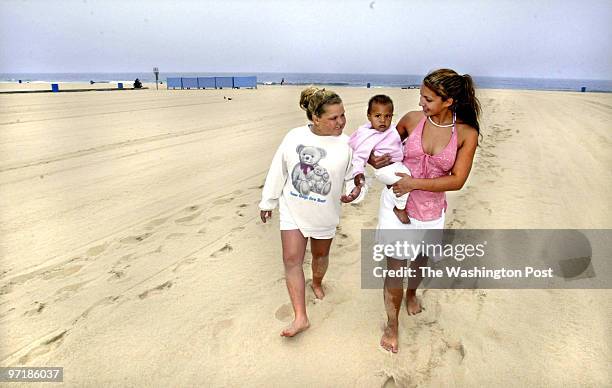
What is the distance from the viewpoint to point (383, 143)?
2301mm

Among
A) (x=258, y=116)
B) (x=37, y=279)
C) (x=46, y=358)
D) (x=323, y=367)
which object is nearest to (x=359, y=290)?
(x=323, y=367)

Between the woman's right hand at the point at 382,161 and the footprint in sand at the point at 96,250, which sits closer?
the woman's right hand at the point at 382,161

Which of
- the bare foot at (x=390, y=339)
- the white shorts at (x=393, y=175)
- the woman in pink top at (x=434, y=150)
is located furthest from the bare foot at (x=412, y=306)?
the white shorts at (x=393, y=175)

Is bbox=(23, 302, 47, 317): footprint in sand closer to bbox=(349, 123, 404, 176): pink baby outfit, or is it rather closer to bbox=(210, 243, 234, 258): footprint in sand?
bbox=(210, 243, 234, 258): footprint in sand

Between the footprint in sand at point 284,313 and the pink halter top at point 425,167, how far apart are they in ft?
4.31

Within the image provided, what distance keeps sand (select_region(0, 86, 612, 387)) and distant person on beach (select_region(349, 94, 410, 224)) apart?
3.60ft

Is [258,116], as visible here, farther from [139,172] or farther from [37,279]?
[37,279]

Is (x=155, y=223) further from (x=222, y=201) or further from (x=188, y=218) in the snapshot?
(x=222, y=201)

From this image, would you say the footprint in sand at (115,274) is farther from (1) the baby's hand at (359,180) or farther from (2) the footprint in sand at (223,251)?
(1) the baby's hand at (359,180)

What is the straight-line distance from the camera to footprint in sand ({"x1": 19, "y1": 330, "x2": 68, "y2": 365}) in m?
2.50

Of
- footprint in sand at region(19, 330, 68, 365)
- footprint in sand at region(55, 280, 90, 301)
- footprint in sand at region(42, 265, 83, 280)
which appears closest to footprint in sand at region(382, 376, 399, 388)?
footprint in sand at region(19, 330, 68, 365)

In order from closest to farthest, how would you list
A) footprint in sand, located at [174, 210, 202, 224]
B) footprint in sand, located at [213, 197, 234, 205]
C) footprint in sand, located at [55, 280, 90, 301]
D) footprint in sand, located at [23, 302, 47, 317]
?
footprint in sand, located at [23, 302, 47, 317] → footprint in sand, located at [55, 280, 90, 301] → footprint in sand, located at [174, 210, 202, 224] → footprint in sand, located at [213, 197, 234, 205]

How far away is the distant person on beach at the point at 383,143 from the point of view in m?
2.24

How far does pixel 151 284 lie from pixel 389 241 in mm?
2197
